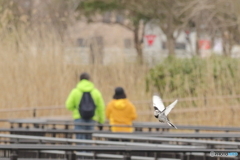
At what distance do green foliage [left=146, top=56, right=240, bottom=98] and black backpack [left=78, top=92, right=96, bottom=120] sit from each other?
19.3ft

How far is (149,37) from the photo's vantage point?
2828 cm

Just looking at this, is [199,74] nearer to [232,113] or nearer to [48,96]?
[232,113]

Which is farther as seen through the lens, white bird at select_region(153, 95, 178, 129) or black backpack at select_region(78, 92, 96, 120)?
black backpack at select_region(78, 92, 96, 120)

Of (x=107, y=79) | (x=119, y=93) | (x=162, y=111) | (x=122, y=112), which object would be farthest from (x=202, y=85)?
(x=162, y=111)

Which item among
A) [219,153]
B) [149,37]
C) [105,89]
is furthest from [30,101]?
[219,153]

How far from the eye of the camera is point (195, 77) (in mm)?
19188

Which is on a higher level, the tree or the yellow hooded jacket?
the tree

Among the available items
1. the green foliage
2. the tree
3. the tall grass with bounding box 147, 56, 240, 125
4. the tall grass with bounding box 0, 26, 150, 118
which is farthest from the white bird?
the tree

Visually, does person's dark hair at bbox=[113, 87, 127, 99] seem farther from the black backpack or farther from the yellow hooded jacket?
the black backpack

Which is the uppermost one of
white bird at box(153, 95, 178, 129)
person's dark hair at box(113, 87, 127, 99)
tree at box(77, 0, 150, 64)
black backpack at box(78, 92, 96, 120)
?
tree at box(77, 0, 150, 64)

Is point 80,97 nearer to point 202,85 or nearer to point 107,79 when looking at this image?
point 202,85

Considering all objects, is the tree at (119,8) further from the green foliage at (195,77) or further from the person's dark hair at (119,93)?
the person's dark hair at (119,93)

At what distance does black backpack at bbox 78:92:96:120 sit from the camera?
1241 centimetres

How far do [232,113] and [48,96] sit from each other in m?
4.56
